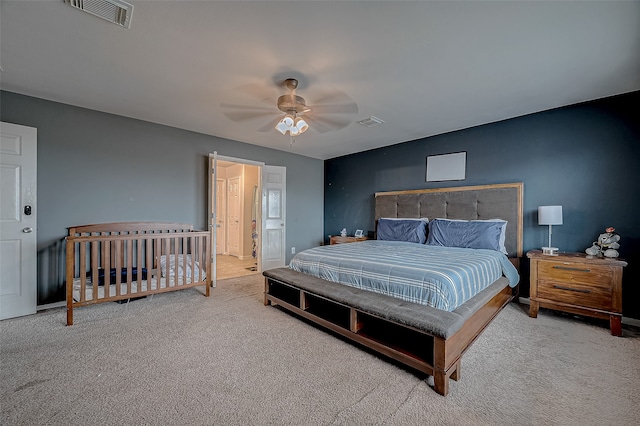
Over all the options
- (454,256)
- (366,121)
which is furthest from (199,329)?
(366,121)

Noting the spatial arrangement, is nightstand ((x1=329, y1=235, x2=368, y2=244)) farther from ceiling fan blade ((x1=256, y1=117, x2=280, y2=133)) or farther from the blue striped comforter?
ceiling fan blade ((x1=256, y1=117, x2=280, y2=133))

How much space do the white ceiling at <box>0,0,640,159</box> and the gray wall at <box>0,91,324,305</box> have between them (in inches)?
11.4

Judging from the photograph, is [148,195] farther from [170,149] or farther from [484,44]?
[484,44]

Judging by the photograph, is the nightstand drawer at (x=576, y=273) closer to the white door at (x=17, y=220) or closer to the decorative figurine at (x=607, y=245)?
the decorative figurine at (x=607, y=245)

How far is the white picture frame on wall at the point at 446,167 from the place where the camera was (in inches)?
162

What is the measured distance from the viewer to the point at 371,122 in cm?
376

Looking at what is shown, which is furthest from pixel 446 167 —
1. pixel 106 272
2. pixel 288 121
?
pixel 106 272

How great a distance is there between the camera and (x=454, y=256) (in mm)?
2871

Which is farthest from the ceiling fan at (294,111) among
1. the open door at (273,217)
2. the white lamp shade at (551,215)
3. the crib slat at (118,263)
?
the white lamp shade at (551,215)

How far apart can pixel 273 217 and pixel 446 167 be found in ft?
10.7

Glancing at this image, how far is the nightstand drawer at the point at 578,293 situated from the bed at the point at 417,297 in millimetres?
333

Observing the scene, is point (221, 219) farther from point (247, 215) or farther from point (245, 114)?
point (245, 114)

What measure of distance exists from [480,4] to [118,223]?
4420 millimetres

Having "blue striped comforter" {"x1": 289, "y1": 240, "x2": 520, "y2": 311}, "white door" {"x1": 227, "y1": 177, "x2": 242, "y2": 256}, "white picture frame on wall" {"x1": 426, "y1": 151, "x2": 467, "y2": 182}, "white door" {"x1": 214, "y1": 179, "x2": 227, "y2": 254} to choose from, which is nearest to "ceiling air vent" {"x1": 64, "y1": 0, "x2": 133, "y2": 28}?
"blue striped comforter" {"x1": 289, "y1": 240, "x2": 520, "y2": 311}
